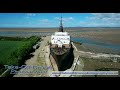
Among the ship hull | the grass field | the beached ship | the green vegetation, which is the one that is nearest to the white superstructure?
the beached ship

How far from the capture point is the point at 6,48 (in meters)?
4.43

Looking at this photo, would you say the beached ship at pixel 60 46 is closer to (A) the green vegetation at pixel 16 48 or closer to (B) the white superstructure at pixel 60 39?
(B) the white superstructure at pixel 60 39

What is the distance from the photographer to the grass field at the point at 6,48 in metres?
4.28

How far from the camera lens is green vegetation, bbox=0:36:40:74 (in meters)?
4.35

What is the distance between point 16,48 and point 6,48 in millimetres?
213

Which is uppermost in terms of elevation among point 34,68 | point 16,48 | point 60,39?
point 60,39

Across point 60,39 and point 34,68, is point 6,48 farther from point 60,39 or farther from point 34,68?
point 60,39

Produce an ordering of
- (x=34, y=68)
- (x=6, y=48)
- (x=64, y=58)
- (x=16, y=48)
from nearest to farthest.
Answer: (x=34, y=68) → (x=6, y=48) → (x=16, y=48) → (x=64, y=58)

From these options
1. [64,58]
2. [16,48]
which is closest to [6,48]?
[16,48]

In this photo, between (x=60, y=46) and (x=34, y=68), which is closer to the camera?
(x=34, y=68)

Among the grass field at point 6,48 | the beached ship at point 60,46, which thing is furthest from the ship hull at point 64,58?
the grass field at point 6,48

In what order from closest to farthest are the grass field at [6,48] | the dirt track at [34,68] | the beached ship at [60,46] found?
the dirt track at [34,68]
the grass field at [6,48]
the beached ship at [60,46]
